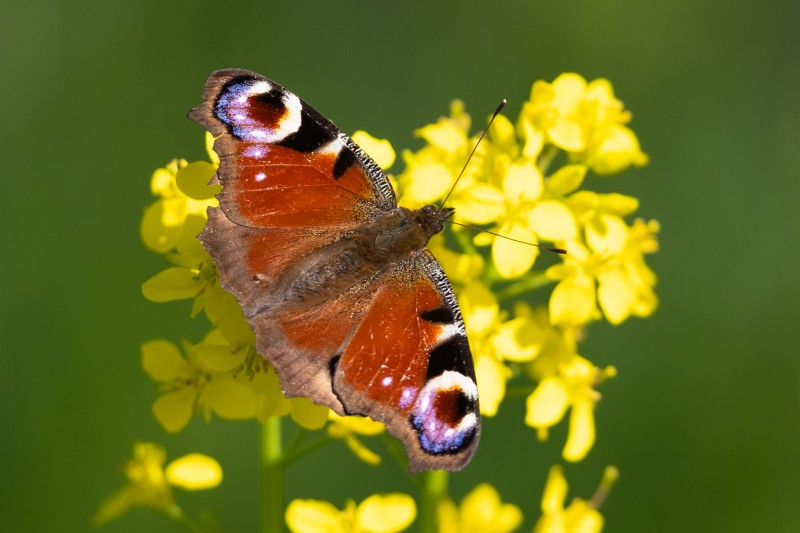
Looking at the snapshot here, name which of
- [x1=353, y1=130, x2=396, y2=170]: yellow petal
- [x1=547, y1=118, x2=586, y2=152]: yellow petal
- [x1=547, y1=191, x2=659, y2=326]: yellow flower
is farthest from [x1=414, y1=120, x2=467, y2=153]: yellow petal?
[x1=547, y1=191, x2=659, y2=326]: yellow flower

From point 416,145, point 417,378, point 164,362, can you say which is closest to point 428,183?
point 417,378

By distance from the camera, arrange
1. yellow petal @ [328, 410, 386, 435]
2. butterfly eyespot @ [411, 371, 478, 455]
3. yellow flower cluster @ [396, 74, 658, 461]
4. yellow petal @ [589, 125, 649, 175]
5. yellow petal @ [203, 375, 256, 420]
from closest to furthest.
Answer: butterfly eyespot @ [411, 371, 478, 455] < yellow petal @ [203, 375, 256, 420] < yellow petal @ [328, 410, 386, 435] < yellow flower cluster @ [396, 74, 658, 461] < yellow petal @ [589, 125, 649, 175]

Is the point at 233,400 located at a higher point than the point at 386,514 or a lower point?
higher

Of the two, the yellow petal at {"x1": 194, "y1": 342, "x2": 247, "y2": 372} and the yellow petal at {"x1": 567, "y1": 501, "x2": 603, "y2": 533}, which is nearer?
the yellow petal at {"x1": 194, "y1": 342, "x2": 247, "y2": 372}

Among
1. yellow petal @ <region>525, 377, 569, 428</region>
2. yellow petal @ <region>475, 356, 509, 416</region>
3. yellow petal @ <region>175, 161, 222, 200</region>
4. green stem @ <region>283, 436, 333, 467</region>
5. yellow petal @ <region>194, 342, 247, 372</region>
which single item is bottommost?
green stem @ <region>283, 436, 333, 467</region>

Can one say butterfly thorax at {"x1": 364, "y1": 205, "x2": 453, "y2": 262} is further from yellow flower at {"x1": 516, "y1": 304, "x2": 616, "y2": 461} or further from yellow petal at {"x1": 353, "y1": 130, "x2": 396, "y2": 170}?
yellow flower at {"x1": 516, "y1": 304, "x2": 616, "y2": 461}

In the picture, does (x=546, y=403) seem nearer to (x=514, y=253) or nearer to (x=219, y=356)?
(x=514, y=253)
